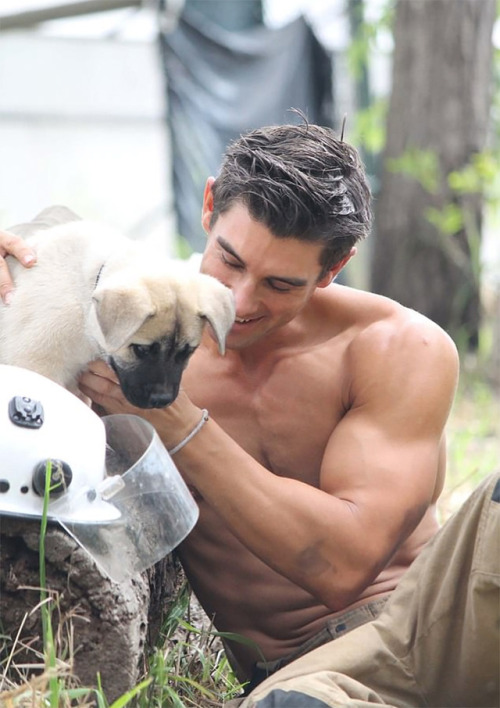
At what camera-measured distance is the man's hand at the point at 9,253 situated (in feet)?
10.8

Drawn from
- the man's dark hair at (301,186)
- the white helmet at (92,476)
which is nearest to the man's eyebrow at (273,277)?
the man's dark hair at (301,186)

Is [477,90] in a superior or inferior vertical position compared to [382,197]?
superior

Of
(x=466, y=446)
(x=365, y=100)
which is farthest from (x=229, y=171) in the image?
(x=365, y=100)

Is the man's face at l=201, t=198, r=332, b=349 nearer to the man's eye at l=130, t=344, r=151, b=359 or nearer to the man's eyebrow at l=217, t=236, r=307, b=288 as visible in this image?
the man's eyebrow at l=217, t=236, r=307, b=288

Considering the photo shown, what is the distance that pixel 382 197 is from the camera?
9250 mm

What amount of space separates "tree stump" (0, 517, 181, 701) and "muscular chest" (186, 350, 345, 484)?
2.40 ft

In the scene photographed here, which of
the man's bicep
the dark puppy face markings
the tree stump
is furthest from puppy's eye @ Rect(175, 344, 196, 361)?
the tree stump

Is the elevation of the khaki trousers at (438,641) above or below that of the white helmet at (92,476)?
below

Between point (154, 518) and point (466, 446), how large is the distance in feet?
12.7

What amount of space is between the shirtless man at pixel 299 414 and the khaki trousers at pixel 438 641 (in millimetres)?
228

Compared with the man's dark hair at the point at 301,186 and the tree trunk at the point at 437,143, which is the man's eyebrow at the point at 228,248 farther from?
the tree trunk at the point at 437,143

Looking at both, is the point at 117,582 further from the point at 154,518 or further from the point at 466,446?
the point at 466,446

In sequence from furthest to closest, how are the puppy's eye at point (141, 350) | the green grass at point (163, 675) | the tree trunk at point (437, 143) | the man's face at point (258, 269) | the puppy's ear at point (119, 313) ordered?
the tree trunk at point (437, 143), the man's face at point (258, 269), the puppy's eye at point (141, 350), the puppy's ear at point (119, 313), the green grass at point (163, 675)

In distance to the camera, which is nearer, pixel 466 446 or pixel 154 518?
pixel 154 518
